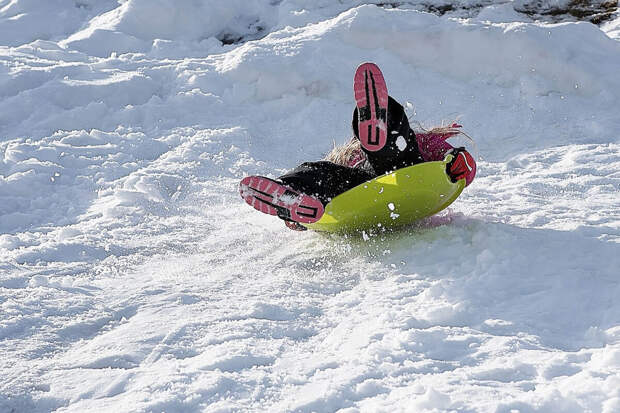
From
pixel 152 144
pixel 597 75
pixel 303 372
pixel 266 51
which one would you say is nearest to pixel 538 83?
pixel 597 75

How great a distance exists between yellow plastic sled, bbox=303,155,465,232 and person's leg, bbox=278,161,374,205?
61 mm

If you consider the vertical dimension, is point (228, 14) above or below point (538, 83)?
above

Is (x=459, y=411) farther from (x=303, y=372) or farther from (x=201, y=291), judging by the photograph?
(x=201, y=291)

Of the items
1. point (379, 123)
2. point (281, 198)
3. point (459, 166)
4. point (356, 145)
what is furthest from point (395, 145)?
point (281, 198)

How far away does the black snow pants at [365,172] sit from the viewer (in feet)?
9.89

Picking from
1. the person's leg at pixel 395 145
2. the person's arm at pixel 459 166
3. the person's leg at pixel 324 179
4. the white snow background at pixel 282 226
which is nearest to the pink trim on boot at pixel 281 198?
the person's leg at pixel 324 179

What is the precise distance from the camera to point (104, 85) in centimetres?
520

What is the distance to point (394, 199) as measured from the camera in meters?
3.00

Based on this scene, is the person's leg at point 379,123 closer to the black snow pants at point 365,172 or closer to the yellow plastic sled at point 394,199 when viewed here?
the black snow pants at point 365,172

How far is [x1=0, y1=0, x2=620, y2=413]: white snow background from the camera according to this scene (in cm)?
205

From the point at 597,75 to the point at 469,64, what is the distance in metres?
0.88

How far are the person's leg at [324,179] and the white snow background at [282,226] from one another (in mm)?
282

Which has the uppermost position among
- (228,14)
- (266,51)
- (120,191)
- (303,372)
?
(228,14)

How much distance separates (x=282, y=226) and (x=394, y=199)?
2.67ft
